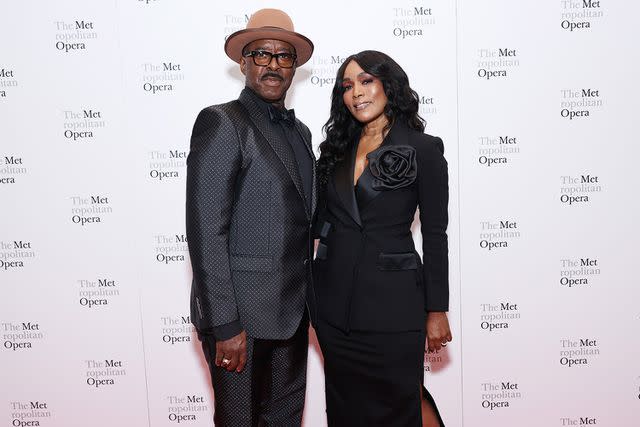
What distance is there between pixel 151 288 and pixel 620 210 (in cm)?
277

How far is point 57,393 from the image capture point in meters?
2.62

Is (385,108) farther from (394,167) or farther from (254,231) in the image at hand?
(254,231)

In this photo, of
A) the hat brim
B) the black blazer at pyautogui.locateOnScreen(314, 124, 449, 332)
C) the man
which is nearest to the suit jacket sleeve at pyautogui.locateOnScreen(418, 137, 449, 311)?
the black blazer at pyautogui.locateOnScreen(314, 124, 449, 332)

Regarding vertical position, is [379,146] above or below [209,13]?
below

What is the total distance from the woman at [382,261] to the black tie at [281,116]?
0.86 ft

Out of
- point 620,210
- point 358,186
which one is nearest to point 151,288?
point 358,186

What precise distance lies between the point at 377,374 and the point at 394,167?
2.72 feet

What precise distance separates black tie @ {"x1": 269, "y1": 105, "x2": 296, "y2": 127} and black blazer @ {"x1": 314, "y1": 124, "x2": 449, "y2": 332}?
1.14 ft

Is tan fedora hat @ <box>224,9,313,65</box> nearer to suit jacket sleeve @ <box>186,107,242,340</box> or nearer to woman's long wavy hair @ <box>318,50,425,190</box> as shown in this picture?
woman's long wavy hair @ <box>318,50,425,190</box>

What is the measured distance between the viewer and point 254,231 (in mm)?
1606

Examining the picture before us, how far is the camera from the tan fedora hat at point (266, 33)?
1726 millimetres

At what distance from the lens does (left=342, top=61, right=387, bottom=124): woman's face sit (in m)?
1.81

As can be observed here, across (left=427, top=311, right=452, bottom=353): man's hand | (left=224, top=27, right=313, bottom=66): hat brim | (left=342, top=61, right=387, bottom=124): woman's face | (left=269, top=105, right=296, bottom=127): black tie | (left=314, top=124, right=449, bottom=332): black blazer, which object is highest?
(left=224, top=27, right=313, bottom=66): hat brim

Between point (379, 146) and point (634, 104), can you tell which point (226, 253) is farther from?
point (634, 104)
